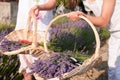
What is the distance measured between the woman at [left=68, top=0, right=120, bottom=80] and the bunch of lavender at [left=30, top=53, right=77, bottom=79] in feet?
1.18

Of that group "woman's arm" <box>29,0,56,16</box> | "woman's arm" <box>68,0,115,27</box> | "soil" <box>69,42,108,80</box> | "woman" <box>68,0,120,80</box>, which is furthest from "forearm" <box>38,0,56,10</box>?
"soil" <box>69,42,108,80</box>

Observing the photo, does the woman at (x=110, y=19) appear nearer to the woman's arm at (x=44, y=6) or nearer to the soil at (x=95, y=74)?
the woman's arm at (x=44, y=6)

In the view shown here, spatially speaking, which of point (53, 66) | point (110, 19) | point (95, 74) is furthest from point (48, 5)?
point (95, 74)

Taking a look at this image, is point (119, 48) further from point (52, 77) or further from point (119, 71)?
point (52, 77)

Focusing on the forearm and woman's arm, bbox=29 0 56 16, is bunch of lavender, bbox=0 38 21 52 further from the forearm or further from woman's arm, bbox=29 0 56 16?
the forearm

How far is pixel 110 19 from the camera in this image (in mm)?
3371

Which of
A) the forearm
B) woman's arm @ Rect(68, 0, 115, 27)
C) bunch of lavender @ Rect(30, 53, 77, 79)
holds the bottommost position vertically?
bunch of lavender @ Rect(30, 53, 77, 79)

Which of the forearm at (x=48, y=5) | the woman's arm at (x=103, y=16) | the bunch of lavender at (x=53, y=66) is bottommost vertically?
the bunch of lavender at (x=53, y=66)

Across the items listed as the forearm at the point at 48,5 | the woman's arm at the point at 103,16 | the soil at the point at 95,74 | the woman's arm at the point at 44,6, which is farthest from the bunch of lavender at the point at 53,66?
the soil at the point at 95,74

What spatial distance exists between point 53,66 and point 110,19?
83 centimetres

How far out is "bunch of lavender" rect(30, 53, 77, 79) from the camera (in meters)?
2.78

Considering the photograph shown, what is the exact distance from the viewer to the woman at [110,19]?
9.86 ft

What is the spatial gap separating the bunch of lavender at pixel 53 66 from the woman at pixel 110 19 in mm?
359

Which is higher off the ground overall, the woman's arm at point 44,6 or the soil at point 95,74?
the woman's arm at point 44,6
